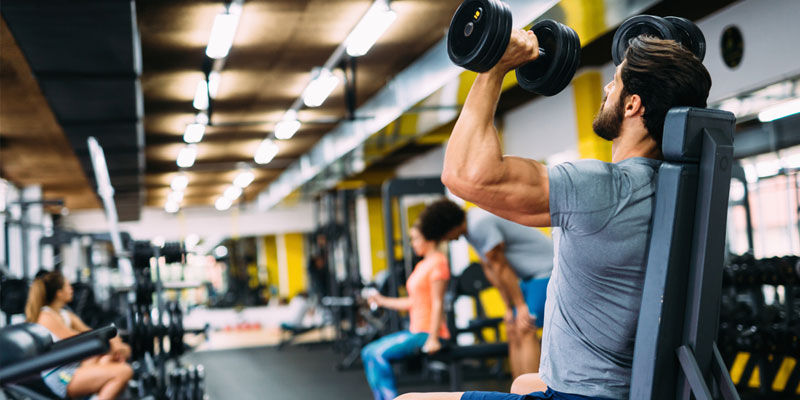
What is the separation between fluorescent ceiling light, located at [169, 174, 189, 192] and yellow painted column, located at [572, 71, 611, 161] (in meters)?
7.89

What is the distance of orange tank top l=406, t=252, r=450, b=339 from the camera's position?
3691 millimetres

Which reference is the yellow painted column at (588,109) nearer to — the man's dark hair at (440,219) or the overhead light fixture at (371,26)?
the overhead light fixture at (371,26)

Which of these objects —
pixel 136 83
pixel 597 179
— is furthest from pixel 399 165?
pixel 597 179

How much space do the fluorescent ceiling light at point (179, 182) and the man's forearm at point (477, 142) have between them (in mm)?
11511

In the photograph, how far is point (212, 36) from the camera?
190 inches

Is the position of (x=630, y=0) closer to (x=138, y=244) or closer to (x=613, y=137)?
(x=613, y=137)

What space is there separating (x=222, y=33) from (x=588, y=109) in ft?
10.4

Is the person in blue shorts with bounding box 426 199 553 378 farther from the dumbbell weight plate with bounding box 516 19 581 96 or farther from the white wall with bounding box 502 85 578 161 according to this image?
the white wall with bounding box 502 85 578 161

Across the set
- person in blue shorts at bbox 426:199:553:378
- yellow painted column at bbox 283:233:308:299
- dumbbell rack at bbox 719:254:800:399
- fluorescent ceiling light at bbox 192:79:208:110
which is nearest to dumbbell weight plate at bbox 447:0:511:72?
person in blue shorts at bbox 426:199:553:378

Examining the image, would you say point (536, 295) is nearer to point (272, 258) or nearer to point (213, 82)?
point (213, 82)

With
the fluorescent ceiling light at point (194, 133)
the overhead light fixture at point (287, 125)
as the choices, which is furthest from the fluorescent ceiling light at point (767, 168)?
the fluorescent ceiling light at point (194, 133)

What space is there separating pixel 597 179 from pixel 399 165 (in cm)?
1100

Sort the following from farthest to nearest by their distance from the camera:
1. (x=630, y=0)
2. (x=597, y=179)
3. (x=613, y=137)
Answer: (x=630, y=0)
(x=613, y=137)
(x=597, y=179)

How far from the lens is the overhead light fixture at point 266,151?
31.6 ft
